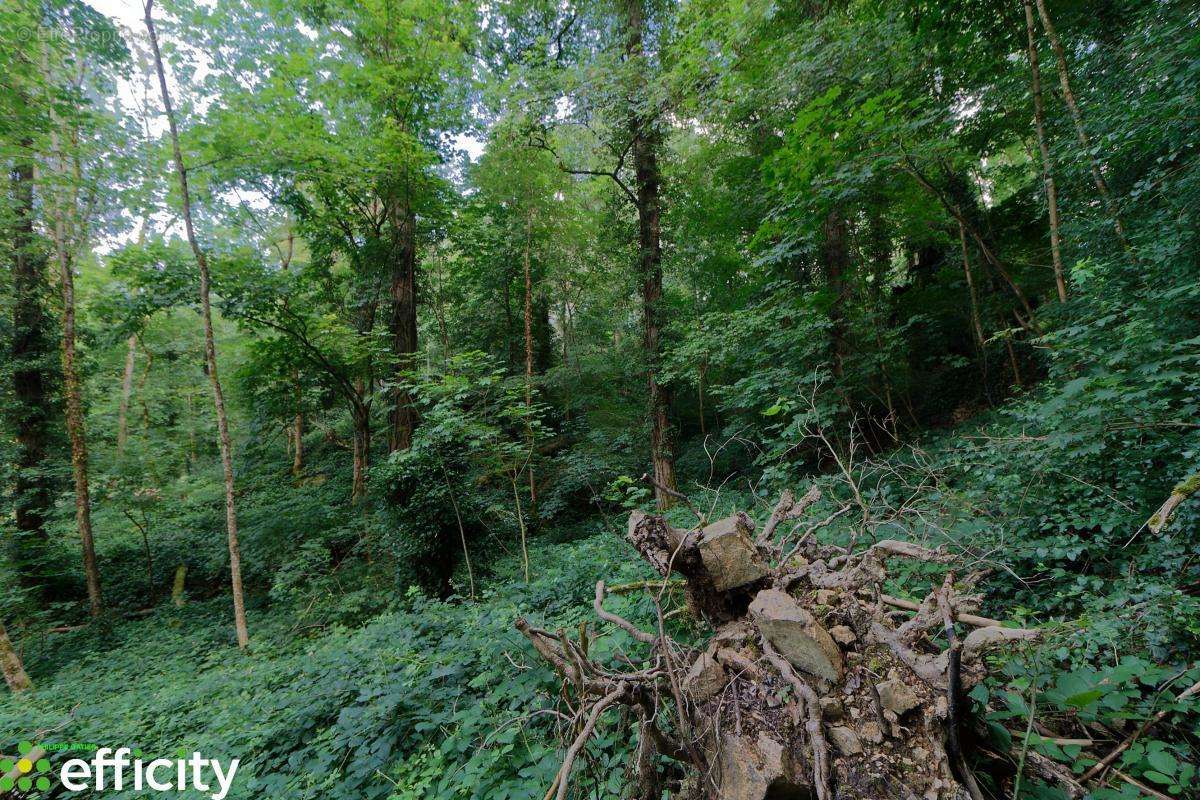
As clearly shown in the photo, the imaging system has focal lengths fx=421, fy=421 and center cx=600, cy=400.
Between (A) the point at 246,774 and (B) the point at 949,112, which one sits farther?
(B) the point at 949,112

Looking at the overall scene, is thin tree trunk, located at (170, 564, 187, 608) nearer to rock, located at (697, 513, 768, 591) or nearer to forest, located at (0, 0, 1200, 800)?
forest, located at (0, 0, 1200, 800)

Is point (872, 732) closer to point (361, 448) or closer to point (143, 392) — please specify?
point (361, 448)

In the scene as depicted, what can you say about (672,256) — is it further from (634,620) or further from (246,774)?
(246,774)

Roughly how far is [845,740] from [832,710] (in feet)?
0.34

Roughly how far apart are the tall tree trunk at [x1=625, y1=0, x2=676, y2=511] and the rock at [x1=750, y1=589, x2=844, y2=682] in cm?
583

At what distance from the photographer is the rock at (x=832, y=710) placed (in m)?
1.73

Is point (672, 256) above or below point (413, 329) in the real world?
above

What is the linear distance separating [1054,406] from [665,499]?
522cm

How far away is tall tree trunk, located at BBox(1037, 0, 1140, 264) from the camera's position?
370 cm

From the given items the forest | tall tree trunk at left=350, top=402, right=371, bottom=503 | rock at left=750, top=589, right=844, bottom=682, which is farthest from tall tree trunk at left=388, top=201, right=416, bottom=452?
rock at left=750, top=589, right=844, bottom=682

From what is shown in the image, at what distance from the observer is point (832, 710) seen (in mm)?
1733

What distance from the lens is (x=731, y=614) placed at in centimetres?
258

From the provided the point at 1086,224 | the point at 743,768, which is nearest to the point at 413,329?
the point at 743,768

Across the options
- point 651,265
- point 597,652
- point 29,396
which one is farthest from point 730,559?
point 29,396
